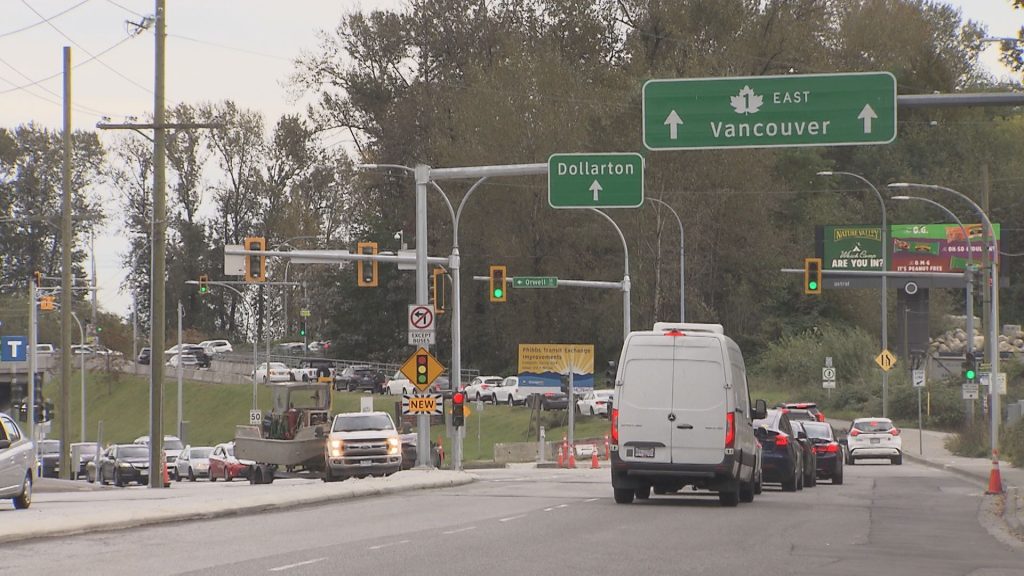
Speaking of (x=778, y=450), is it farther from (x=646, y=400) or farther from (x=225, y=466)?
(x=225, y=466)

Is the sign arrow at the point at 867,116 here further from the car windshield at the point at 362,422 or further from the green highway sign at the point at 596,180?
the car windshield at the point at 362,422

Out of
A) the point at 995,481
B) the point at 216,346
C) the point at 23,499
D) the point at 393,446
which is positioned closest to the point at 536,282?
the point at 393,446

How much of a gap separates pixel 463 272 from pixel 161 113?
46467 mm

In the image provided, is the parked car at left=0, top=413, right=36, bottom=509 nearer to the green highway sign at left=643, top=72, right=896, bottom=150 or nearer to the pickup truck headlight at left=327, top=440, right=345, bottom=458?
the green highway sign at left=643, top=72, right=896, bottom=150

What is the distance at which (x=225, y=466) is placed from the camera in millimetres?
54125

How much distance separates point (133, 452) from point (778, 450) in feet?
106

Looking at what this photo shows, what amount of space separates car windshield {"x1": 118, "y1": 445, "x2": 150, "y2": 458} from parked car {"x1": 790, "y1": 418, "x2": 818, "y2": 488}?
2969cm

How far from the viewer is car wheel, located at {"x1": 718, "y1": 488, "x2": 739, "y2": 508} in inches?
978

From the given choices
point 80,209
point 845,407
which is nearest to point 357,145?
point 80,209

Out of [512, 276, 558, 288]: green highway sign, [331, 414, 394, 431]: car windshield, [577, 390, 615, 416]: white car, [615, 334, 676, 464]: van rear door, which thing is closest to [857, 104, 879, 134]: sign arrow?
[615, 334, 676, 464]: van rear door

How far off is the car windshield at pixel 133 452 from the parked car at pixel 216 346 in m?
51.1

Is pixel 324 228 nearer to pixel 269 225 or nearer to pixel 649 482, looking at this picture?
pixel 269 225

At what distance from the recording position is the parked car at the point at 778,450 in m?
30.2

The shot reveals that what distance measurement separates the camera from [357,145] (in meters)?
93.6
